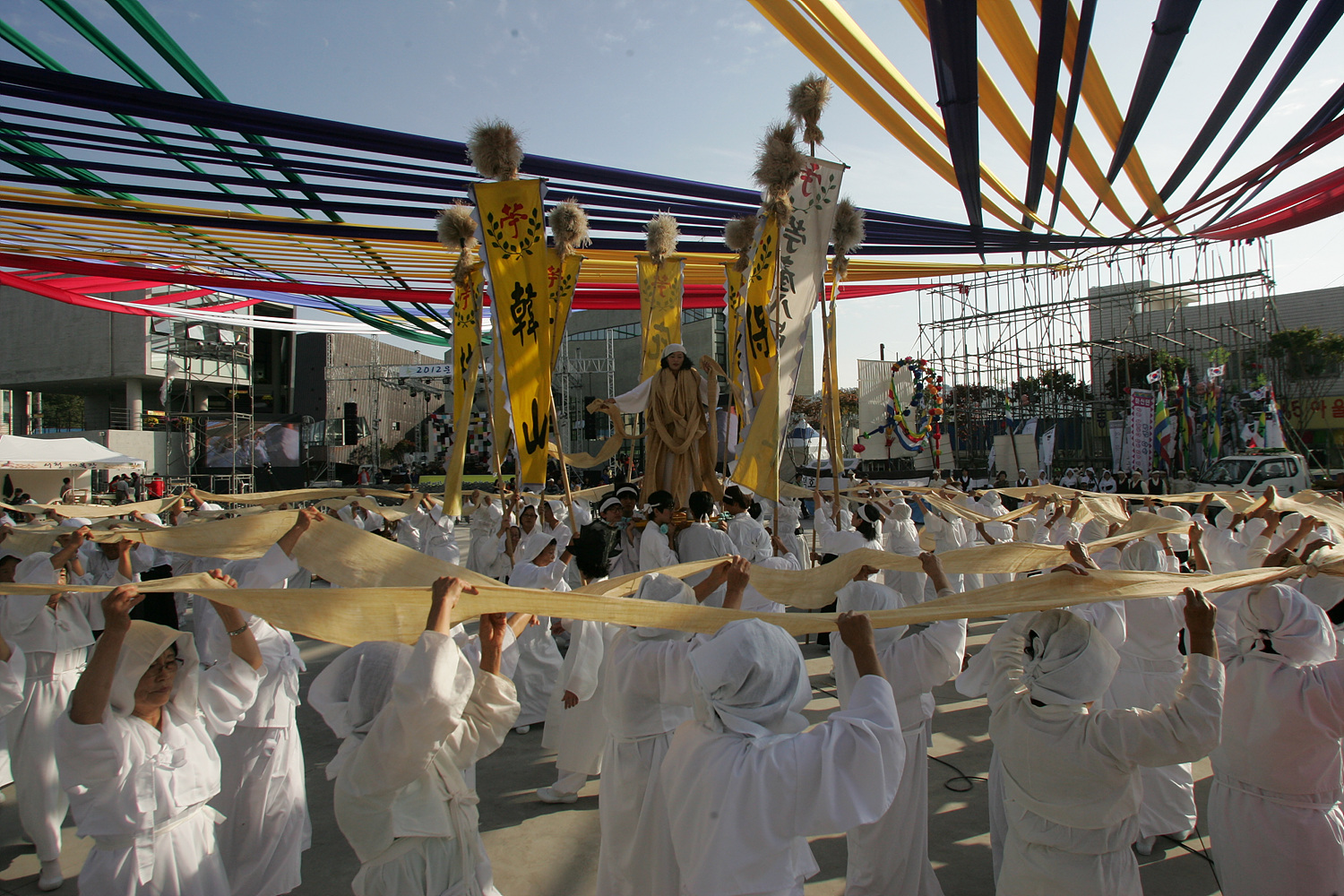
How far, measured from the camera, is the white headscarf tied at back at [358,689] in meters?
2.42

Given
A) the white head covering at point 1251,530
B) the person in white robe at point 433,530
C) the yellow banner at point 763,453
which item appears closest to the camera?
the yellow banner at point 763,453

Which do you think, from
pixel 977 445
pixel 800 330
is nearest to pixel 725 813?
pixel 800 330

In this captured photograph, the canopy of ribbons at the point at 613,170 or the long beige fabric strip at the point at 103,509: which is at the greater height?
the canopy of ribbons at the point at 613,170

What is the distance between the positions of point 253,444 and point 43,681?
23.8 metres

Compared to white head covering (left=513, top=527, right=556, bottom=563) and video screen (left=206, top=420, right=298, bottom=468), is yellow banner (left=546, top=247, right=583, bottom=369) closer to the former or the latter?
white head covering (left=513, top=527, right=556, bottom=563)

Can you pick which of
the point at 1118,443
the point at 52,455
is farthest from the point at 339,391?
the point at 1118,443

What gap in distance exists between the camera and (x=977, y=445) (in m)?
25.8

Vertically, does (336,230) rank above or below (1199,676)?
above

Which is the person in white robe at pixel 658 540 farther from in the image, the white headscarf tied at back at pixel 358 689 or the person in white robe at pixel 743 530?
the white headscarf tied at back at pixel 358 689

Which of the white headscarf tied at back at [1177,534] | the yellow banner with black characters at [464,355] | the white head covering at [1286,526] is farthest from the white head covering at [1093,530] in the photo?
the yellow banner with black characters at [464,355]

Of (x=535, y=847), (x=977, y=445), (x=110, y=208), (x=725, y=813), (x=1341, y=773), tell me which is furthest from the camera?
(x=977, y=445)

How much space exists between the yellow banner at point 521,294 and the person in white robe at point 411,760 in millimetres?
2235

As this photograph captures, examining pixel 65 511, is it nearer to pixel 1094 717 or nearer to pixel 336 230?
pixel 336 230

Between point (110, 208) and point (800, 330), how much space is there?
5.21 meters
